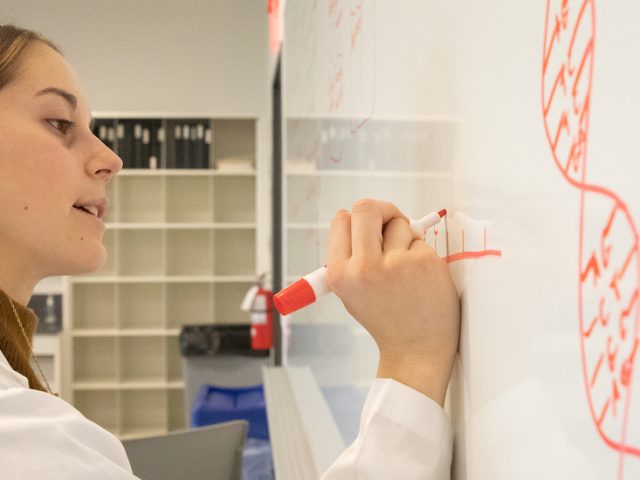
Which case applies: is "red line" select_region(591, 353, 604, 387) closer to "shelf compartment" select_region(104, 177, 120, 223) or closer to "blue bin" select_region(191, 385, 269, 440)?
"blue bin" select_region(191, 385, 269, 440)

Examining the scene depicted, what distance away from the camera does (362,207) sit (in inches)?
21.0

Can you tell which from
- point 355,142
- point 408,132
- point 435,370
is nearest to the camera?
point 435,370

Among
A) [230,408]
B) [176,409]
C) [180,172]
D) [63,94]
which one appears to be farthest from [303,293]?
[176,409]

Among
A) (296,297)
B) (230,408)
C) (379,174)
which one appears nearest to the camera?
(296,297)

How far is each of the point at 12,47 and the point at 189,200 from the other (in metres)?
4.22

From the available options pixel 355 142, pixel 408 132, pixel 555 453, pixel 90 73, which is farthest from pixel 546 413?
Result: pixel 90 73

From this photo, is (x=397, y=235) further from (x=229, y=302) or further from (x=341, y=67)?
(x=229, y=302)

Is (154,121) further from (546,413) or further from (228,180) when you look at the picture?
(546,413)

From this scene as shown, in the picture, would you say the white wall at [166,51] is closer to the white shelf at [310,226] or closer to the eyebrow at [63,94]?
the white shelf at [310,226]

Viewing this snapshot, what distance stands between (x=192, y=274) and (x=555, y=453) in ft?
16.0

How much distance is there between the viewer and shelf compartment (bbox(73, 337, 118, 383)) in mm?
4965

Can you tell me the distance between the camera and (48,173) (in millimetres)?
847

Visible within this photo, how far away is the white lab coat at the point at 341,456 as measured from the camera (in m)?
0.49

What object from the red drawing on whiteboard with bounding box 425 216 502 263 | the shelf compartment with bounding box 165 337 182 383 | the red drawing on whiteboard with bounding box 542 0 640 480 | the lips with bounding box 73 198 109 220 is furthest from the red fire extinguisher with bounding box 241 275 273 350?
the red drawing on whiteboard with bounding box 542 0 640 480
